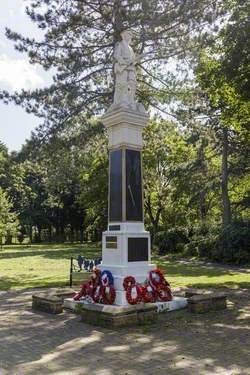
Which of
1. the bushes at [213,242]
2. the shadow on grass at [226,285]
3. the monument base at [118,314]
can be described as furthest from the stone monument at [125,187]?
the bushes at [213,242]

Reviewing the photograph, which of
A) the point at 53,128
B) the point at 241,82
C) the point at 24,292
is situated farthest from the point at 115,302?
the point at 53,128

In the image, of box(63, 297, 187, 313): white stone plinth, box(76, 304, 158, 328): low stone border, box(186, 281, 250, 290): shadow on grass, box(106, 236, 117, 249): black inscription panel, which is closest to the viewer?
box(76, 304, 158, 328): low stone border

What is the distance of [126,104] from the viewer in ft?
36.4

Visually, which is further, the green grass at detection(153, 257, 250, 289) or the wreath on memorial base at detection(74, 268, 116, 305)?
the green grass at detection(153, 257, 250, 289)

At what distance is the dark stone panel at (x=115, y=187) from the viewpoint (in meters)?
10.9

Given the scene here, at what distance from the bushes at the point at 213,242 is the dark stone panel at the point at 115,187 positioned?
50.2ft

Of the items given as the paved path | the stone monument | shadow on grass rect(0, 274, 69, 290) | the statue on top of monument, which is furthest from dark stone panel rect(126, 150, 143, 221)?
shadow on grass rect(0, 274, 69, 290)

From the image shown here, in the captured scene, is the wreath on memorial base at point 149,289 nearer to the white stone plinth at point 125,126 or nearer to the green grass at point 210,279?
the white stone plinth at point 125,126

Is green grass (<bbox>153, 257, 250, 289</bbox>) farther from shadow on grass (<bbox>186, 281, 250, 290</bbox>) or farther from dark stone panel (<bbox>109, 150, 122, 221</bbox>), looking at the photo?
dark stone panel (<bbox>109, 150, 122, 221</bbox>)

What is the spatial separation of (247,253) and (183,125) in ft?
29.0

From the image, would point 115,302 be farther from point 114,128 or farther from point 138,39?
point 138,39

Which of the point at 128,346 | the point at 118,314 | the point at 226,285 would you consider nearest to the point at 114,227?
the point at 118,314

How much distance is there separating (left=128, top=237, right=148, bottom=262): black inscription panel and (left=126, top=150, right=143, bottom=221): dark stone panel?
1.61 feet

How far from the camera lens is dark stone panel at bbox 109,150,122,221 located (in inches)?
428
